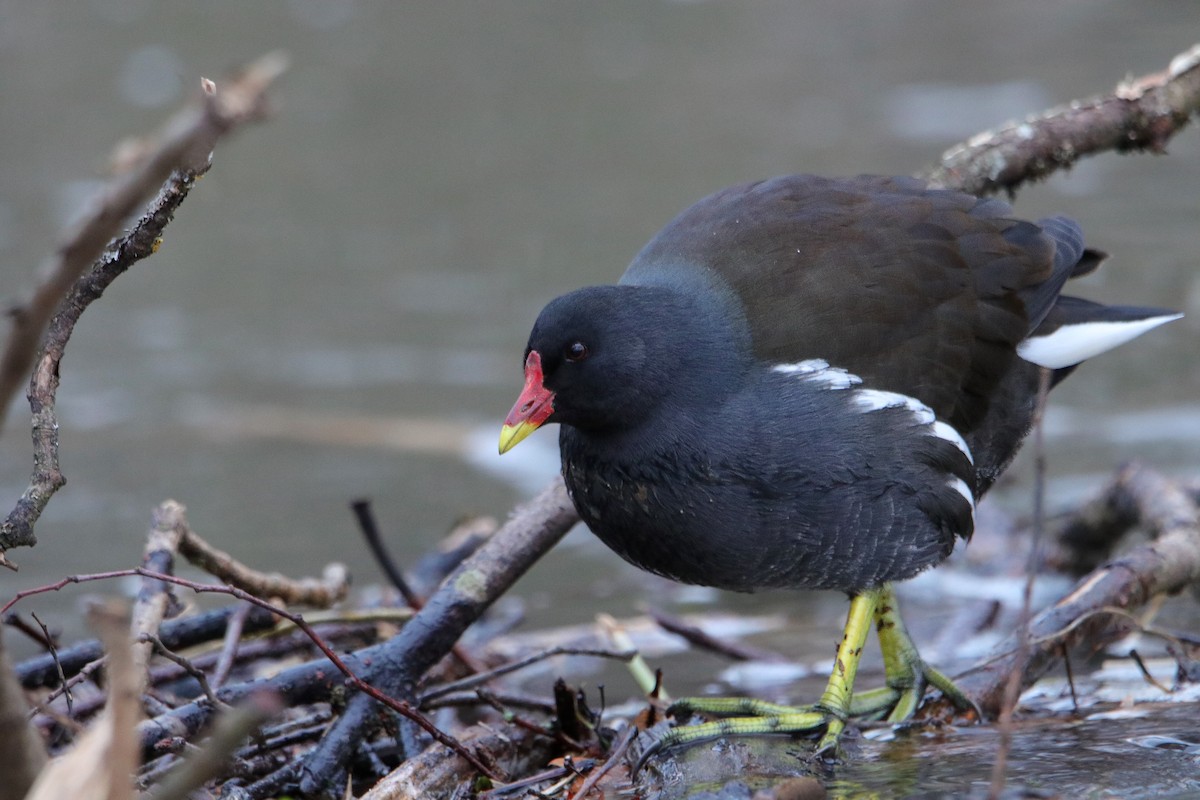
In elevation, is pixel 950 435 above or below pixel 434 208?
below

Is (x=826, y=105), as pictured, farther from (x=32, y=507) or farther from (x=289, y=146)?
(x=32, y=507)

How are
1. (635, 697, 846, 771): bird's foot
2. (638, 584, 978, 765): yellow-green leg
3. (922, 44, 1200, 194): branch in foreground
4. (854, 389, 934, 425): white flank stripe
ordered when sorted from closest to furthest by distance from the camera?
(635, 697, 846, 771): bird's foot, (638, 584, 978, 765): yellow-green leg, (854, 389, 934, 425): white flank stripe, (922, 44, 1200, 194): branch in foreground

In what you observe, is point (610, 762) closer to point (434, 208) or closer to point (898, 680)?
point (898, 680)

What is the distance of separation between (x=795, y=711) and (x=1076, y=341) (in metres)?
1.26

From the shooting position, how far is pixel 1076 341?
3451 millimetres

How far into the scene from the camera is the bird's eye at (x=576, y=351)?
2871 millimetres

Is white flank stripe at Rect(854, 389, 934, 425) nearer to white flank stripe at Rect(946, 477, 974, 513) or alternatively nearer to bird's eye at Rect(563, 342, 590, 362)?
white flank stripe at Rect(946, 477, 974, 513)

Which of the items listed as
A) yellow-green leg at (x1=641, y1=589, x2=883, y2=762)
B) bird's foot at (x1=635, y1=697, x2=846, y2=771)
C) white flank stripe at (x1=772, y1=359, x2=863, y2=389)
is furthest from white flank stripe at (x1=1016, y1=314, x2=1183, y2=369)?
bird's foot at (x1=635, y1=697, x2=846, y2=771)

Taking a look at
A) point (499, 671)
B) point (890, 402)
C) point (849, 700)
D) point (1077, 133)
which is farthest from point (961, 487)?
point (1077, 133)

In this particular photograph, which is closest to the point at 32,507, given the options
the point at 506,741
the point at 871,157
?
the point at 506,741

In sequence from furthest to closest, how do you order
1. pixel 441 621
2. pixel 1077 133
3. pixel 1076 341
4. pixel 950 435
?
pixel 1077 133
pixel 1076 341
pixel 950 435
pixel 441 621

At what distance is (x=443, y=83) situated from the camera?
11656mm

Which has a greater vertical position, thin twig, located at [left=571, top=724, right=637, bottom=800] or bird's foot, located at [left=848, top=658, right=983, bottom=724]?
thin twig, located at [left=571, top=724, right=637, bottom=800]

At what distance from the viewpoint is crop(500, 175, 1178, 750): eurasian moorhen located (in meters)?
2.87
